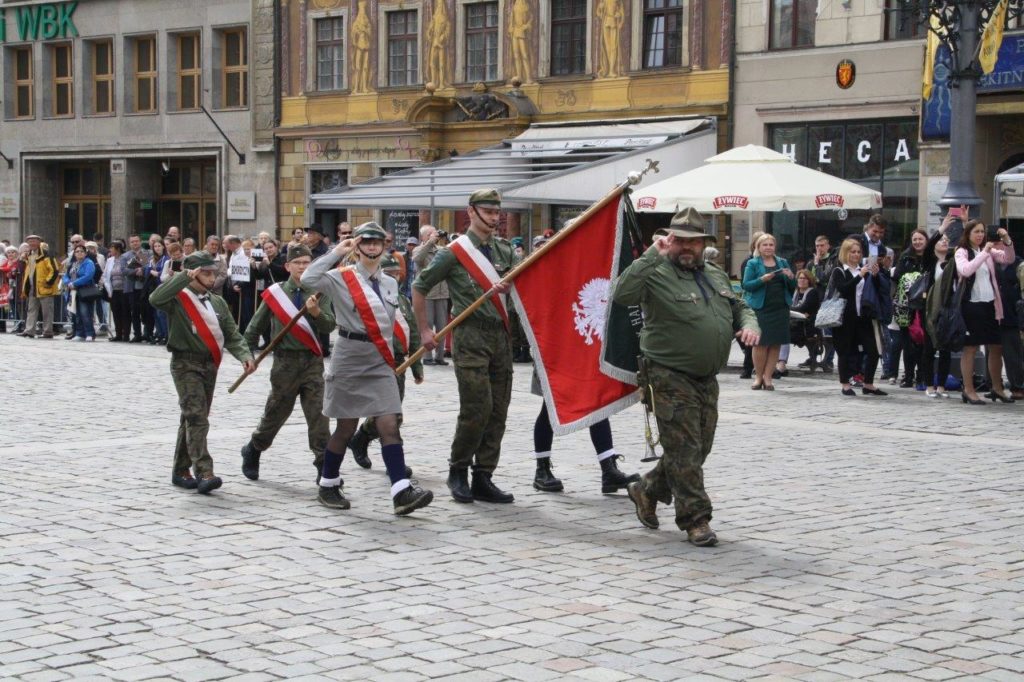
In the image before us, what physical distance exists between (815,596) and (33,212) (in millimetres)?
37320

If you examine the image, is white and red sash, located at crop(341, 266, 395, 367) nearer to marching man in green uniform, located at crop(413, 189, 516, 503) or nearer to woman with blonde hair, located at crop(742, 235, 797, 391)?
marching man in green uniform, located at crop(413, 189, 516, 503)

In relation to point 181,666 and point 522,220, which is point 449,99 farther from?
point 181,666

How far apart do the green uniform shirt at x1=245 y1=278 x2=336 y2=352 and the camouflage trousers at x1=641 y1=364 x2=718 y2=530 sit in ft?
10.0

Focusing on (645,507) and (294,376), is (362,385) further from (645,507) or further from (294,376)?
(645,507)

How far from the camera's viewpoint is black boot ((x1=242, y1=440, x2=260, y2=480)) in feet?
35.6

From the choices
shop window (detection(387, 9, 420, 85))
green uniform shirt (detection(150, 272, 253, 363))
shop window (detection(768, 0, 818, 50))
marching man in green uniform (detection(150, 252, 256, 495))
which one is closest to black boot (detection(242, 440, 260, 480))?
marching man in green uniform (detection(150, 252, 256, 495))

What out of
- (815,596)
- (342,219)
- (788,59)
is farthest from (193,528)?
(342,219)

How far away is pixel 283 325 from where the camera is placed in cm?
1111

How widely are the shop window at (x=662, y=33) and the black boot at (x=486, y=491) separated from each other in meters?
20.4

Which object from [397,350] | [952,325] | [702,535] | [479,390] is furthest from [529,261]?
[952,325]

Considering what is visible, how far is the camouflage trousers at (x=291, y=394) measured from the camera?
10.9 meters

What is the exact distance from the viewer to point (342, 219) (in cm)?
3538

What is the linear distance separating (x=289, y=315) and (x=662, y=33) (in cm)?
1973

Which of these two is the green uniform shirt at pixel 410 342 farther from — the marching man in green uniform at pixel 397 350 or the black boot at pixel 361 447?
the black boot at pixel 361 447
